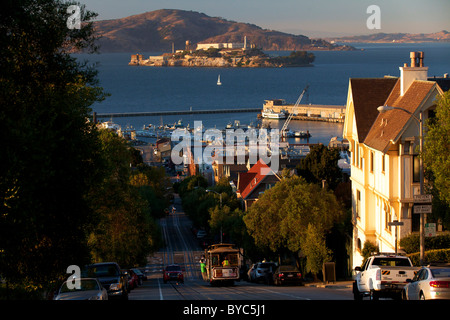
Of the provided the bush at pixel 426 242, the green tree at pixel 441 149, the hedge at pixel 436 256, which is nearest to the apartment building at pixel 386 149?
the bush at pixel 426 242

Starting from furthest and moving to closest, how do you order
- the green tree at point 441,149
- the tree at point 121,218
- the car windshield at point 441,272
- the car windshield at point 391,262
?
the tree at point 121,218
the green tree at point 441,149
the car windshield at point 391,262
the car windshield at point 441,272

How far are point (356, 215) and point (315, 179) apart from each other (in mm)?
Answer: 18993

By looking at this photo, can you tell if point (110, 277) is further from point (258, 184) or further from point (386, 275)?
point (258, 184)

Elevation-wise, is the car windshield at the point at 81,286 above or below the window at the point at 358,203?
above

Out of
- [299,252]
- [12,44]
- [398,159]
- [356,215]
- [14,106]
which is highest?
[12,44]

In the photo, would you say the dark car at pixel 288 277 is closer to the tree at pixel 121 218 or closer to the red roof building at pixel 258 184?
the tree at pixel 121 218

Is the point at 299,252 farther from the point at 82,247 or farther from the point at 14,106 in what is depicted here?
the point at 14,106

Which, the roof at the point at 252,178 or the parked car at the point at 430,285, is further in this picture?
the roof at the point at 252,178

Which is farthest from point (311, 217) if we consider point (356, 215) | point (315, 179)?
point (315, 179)

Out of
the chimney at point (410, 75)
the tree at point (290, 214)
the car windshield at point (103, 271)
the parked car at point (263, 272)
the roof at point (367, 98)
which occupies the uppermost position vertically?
the chimney at point (410, 75)

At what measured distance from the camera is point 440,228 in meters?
38.3

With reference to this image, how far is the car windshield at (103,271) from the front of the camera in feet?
88.4

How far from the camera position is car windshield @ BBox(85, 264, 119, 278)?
26.9 meters

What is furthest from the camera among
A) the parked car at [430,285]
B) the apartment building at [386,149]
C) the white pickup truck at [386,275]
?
the apartment building at [386,149]
